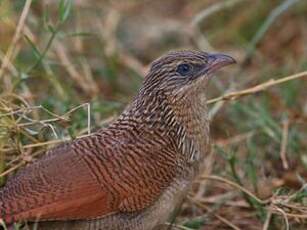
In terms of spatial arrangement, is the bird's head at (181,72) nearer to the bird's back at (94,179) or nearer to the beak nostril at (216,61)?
the beak nostril at (216,61)

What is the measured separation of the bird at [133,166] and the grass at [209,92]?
40 centimetres

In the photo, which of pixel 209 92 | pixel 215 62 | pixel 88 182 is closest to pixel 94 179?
pixel 88 182

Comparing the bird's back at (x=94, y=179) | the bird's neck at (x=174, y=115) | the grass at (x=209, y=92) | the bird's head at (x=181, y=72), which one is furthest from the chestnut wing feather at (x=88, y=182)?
the grass at (x=209, y=92)

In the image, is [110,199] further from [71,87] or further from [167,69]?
[71,87]

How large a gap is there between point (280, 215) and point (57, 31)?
59.1 inches

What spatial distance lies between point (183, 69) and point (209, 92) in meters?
2.75

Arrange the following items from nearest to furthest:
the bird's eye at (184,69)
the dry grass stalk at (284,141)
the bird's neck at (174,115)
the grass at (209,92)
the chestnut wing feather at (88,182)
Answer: the chestnut wing feather at (88,182)
the bird's neck at (174,115)
the bird's eye at (184,69)
the grass at (209,92)
the dry grass stalk at (284,141)

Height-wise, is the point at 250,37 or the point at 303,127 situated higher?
the point at 250,37

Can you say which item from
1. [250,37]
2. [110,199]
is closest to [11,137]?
[110,199]

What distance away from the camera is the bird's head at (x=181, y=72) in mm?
5293

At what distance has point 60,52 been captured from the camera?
737 cm

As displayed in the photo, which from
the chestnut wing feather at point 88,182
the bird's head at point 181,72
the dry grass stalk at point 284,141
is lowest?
the chestnut wing feather at point 88,182

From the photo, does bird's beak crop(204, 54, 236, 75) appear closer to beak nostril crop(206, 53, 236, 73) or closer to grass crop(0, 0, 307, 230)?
beak nostril crop(206, 53, 236, 73)

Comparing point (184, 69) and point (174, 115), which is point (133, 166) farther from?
point (184, 69)
